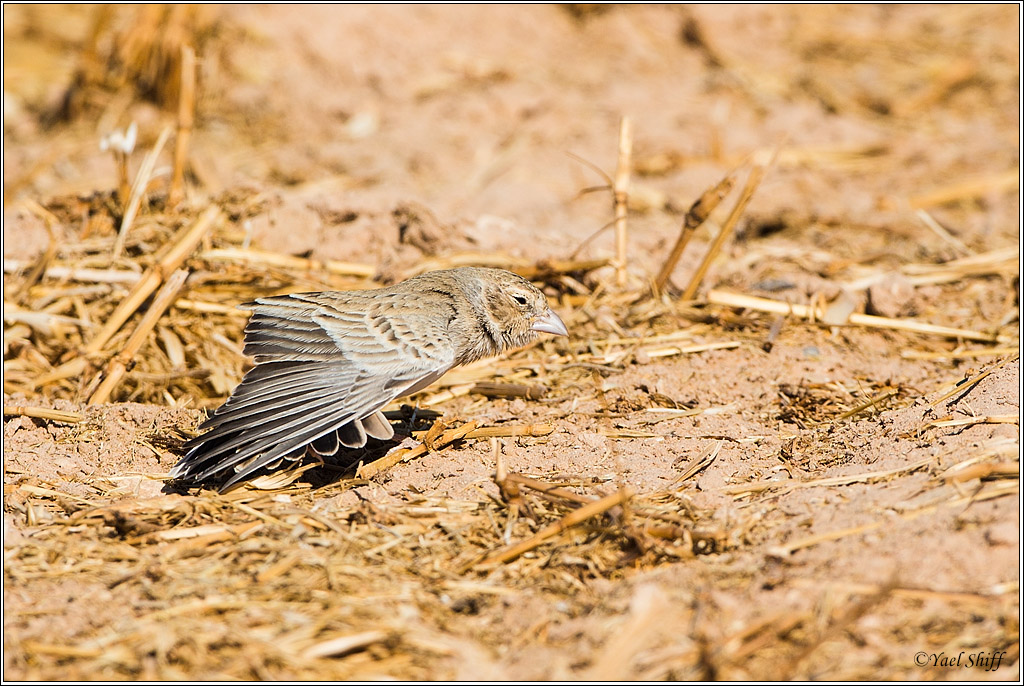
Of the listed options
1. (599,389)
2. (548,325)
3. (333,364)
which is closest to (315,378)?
(333,364)

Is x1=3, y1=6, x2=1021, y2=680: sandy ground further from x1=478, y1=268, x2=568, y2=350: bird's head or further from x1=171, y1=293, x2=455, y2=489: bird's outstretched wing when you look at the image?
x1=478, y1=268, x2=568, y2=350: bird's head

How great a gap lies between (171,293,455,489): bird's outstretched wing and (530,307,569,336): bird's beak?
649 mm

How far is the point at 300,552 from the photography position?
12.6 ft

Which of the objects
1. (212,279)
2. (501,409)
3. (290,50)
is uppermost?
(290,50)

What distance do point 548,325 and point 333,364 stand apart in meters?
1.32

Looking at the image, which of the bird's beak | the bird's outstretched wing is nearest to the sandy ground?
the bird's outstretched wing

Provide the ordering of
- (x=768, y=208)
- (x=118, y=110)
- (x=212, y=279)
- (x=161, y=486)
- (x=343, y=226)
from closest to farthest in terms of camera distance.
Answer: (x=161, y=486) < (x=212, y=279) < (x=343, y=226) < (x=768, y=208) < (x=118, y=110)

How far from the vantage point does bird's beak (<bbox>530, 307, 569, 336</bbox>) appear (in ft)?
17.7

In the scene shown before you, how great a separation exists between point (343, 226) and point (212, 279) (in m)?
1.06

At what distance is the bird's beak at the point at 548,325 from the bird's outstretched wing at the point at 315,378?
65 cm

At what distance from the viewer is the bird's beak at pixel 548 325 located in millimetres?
5383

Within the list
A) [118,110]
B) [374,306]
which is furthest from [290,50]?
[374,306]

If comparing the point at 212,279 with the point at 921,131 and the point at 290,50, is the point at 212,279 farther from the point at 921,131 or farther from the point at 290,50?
the point at 921,131

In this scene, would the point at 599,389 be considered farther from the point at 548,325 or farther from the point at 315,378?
the point at 315,378
